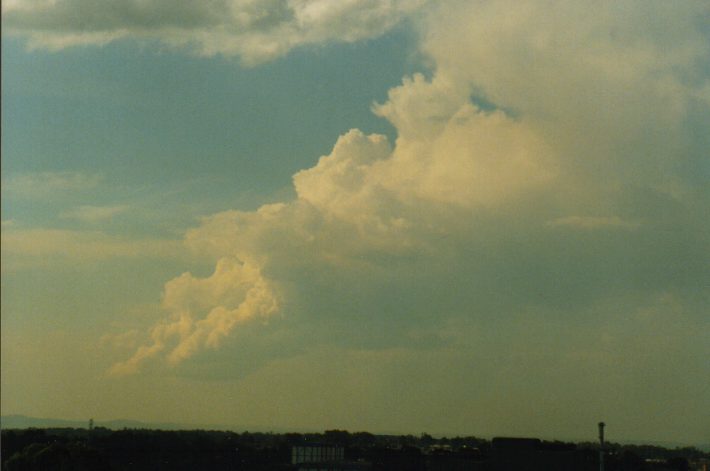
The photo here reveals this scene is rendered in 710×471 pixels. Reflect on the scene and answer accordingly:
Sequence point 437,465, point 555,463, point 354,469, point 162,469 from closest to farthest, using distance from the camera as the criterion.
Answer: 1. point 354,469
2. point 555,463
3. point 437,465
4. point 162,469

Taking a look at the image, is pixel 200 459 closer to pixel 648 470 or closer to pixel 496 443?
pixel 496 443

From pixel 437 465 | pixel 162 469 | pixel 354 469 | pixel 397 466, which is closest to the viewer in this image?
pixel 354 469

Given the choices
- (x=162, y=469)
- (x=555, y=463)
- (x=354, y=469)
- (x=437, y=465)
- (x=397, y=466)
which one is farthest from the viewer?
(x=397, y=466)

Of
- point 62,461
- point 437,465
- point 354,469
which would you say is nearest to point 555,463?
point 437,465

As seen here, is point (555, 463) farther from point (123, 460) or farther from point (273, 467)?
point (123, 460)

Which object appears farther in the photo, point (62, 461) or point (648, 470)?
point (648, 470)

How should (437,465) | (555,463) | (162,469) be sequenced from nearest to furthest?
1. (555,463)
2. (437,465)
3. (162,469)

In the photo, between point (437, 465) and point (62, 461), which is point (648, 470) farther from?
point (62, 461)

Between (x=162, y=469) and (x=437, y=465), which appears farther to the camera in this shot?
(x=162, y=469)

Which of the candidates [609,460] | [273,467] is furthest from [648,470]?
[273,467]
